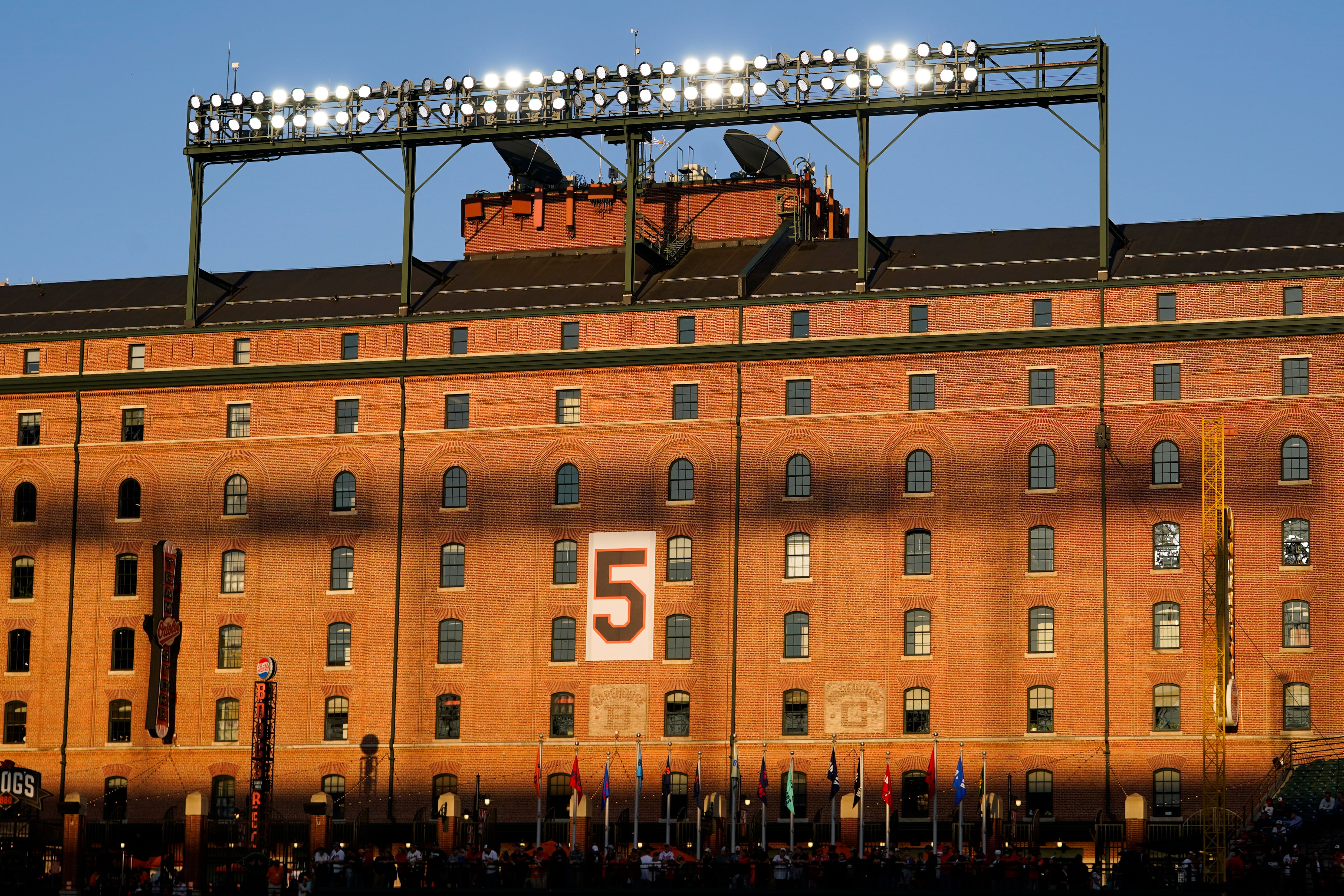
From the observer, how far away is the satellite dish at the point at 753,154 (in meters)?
97.1

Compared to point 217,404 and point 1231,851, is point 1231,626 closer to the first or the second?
point 1231,851

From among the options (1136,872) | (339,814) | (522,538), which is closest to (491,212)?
(522,538)

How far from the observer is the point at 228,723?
284 ft

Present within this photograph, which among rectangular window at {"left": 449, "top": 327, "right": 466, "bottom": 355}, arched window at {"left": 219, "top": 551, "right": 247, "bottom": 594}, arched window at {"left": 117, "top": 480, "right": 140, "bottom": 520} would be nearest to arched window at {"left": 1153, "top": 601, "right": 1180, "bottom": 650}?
rectangular window at {"left": 449, "top": 327, "right": 466, "bottom": 355}

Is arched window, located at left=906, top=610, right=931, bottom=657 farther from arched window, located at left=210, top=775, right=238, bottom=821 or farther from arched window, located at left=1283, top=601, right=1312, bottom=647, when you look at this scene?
arched window, located at left=210, top=775, right=238, bottom=821

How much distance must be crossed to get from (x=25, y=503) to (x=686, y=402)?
A: 29.0 metres

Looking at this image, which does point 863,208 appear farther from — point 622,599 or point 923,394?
point 622,599

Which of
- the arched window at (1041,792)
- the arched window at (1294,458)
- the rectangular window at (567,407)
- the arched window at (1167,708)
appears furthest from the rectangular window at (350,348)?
the arched window at (1294,458)

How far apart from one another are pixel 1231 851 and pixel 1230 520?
13.9m

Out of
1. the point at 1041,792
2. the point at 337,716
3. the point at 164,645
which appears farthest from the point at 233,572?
the point at 1041,792

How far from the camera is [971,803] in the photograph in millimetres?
77938

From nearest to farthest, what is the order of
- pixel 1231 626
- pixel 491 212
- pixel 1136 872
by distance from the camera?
pixel 1136 872 < pixel 1231 626 < pixel 491 212

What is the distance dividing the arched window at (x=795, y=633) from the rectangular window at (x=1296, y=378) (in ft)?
64.7

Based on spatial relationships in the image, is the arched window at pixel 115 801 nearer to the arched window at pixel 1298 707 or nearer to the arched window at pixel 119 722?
the arched window at pixel 119 722
